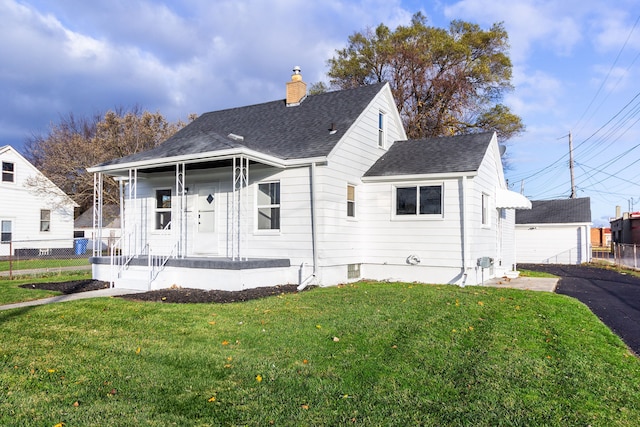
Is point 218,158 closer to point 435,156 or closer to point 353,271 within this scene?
point 353,271

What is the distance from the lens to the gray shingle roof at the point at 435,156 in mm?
13130

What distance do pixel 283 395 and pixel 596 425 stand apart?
8.36 feet

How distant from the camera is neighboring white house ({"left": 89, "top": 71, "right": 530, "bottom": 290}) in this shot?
12.0 meters

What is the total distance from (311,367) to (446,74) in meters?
25.9

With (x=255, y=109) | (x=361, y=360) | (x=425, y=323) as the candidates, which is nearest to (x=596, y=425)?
(x=361, y=360)

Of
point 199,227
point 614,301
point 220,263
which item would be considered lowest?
point 614,301

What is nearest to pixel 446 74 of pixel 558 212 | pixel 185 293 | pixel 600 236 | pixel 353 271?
pixel 558 212

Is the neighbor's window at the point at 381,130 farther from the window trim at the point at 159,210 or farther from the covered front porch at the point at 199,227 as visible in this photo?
the window trim at the point at 159,210

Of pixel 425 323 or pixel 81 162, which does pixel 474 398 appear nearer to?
pixel 425 323

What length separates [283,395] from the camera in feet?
14.4

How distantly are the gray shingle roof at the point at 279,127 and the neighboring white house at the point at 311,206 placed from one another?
7 cm

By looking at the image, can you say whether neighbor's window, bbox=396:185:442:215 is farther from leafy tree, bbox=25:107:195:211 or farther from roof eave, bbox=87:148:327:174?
leafy tree, bbox=25:107:195:211

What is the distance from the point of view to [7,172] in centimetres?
2842

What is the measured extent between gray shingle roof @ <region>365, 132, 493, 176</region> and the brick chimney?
11.8 ft
